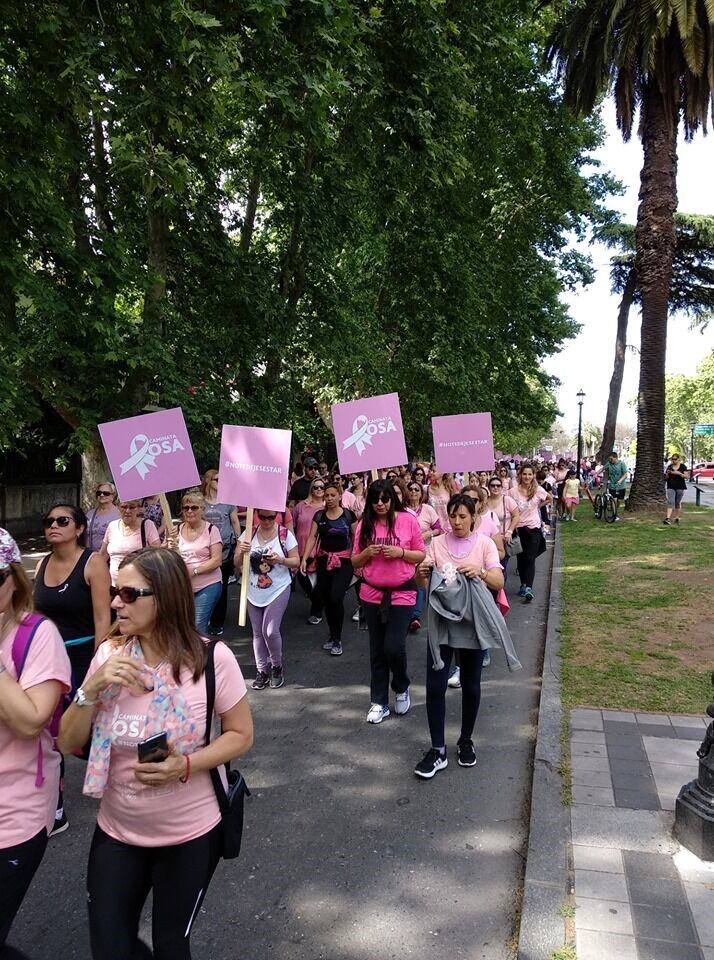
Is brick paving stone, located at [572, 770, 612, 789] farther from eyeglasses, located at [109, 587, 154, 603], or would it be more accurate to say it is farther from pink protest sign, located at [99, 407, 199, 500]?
pink protest sign, located at [99, 407, 199, 500]

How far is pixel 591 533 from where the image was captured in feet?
52.3

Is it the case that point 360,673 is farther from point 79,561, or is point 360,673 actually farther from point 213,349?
point 213,349

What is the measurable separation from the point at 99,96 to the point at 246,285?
17.4 feet

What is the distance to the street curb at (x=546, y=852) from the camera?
2.84m

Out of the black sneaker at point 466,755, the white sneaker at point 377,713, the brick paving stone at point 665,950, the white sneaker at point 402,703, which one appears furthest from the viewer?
the white sneaker at point 402,703

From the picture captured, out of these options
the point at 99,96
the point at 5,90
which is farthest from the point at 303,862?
the point at 5,90

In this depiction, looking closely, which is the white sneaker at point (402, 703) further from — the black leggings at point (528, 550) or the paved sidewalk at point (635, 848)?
the black leggings at point (528, 550)

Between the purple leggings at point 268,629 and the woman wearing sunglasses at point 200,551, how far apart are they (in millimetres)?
450

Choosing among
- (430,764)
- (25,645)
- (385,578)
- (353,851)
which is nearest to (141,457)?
(385,578)

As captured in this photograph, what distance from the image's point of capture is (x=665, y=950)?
8.81 feet

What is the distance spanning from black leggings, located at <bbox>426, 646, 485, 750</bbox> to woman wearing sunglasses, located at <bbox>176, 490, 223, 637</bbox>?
2377 mm

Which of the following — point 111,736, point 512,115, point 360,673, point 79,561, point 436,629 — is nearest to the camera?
point 111,736

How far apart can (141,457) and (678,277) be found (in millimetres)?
36623

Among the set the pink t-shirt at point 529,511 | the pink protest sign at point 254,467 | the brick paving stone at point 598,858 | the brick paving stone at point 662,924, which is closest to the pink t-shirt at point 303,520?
the pink protest sign at point 254,467
